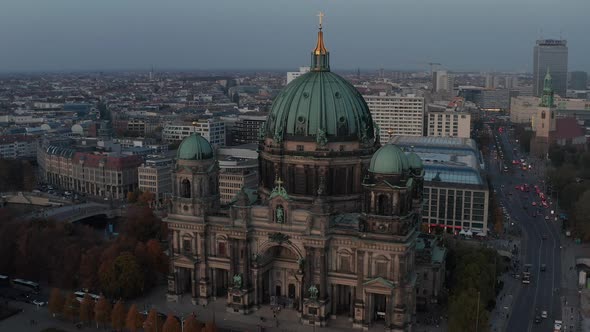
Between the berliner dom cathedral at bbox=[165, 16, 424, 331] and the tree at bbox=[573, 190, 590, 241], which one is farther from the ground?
the berliner dom cathedral at bbox=[165, 16, 424, 331]

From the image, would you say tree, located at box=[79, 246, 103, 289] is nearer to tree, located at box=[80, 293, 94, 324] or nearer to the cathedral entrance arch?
tree, located at box=[80, 293, 94, 324]

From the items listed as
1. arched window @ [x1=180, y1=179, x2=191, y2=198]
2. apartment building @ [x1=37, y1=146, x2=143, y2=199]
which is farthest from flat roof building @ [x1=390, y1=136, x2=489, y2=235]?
apartment building @ [x1=37, y1=146, x2=143, y2=199]

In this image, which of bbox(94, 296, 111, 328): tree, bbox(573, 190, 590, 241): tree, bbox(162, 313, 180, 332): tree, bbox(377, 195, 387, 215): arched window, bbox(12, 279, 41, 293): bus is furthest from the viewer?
bbox(573, 190, 590, 241): tree

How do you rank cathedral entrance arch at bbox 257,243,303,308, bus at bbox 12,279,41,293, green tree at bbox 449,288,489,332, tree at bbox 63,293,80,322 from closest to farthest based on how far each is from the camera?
green tree at bbox 449,288,489,332
tree at bbox 63,293,80,322
cathedral entrance arch at bbox 257,243,303,308
bus at bbox 12,279,41,293

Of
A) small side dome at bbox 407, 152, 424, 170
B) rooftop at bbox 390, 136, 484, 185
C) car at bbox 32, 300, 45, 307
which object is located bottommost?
car at bbox 32, 300, 45, 307

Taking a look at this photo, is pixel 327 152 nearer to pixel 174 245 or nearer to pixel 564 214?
pixel 174 245

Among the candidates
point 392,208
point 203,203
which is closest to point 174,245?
point 203,203

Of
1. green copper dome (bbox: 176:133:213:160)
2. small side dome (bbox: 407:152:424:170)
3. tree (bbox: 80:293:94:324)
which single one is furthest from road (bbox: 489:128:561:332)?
tree (bbox: 80:293:94:324)

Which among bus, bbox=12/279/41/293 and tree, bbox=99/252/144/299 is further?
bus, bbox=12/279/41/293
